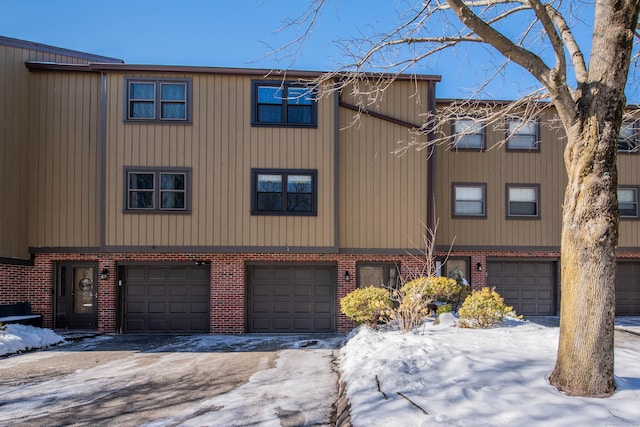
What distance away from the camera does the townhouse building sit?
569 inches

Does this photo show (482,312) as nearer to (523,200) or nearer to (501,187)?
(501,187)

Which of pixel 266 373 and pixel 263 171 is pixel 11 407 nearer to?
pixel 266 373

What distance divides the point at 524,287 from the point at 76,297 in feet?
45.4

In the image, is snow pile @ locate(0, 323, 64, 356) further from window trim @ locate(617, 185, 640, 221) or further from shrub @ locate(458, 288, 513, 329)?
window trim @ locate(617, 185, 640, 221)

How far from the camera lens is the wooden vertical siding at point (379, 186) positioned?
1503cm

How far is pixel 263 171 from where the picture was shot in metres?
14.7

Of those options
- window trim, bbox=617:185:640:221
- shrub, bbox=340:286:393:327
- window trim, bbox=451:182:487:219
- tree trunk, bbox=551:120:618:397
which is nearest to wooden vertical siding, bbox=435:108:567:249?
window trim, bbox=451:182:487:219

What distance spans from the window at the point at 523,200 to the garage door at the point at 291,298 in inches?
250

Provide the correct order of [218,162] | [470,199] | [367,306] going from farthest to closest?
1. [470,199]
2. [218,162]
3. [367,306]

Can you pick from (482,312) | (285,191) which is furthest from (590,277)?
(285,191)

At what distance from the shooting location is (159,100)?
1466cm

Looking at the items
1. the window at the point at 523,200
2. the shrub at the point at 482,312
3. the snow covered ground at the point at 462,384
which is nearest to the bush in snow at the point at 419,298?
the snow covered ground at the point at 462,384

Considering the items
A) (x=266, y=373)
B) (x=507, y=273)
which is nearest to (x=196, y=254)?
(x=266, y=373)

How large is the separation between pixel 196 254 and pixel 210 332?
7.35 ft
